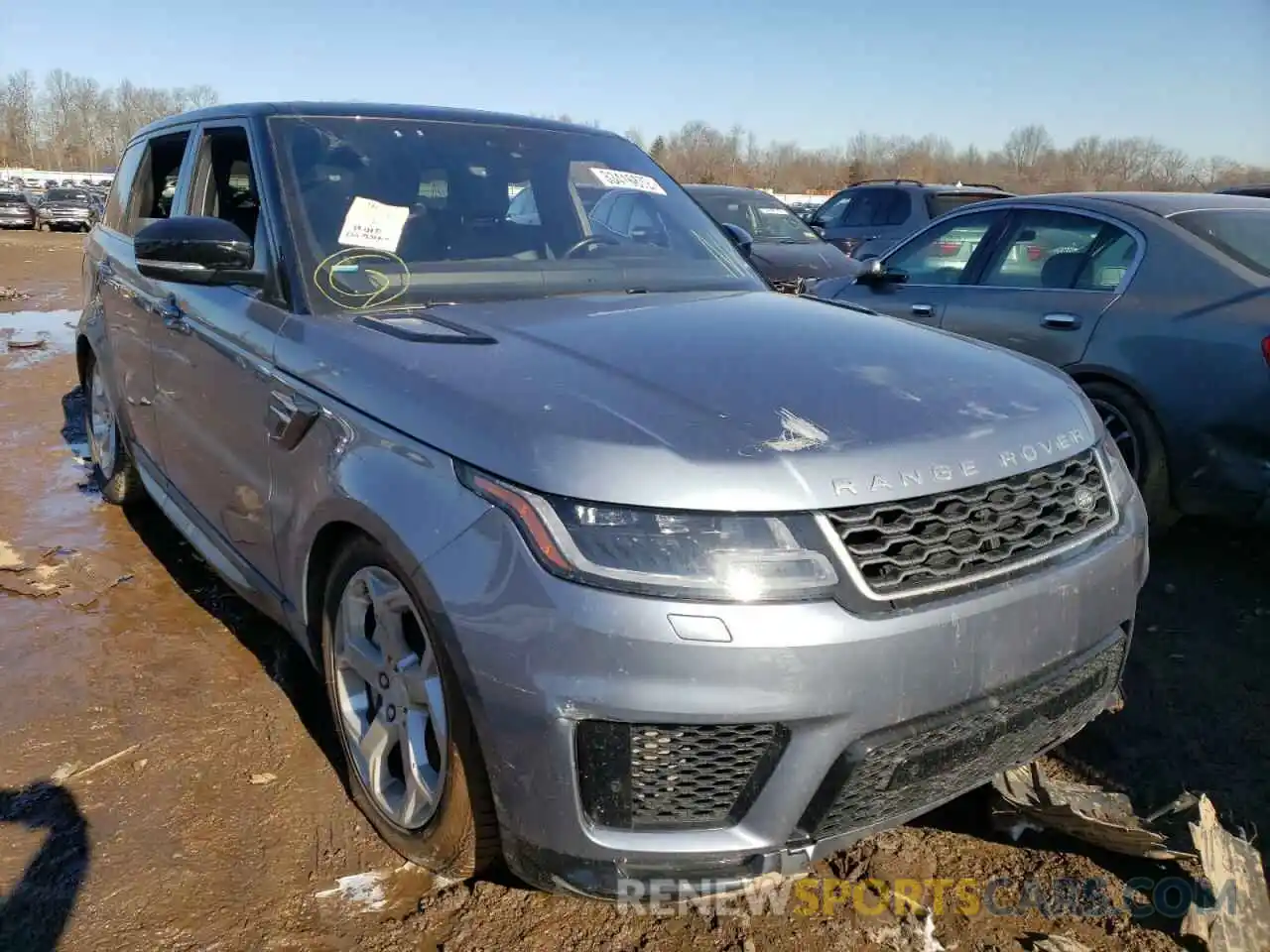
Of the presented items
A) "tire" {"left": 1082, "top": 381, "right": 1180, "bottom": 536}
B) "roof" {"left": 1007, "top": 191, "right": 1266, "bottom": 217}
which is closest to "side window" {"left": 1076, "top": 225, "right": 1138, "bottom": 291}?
"roof" {"left": 1007, "top": 191, "right": 1266, "bottom": 217}

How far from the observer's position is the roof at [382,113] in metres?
3.17

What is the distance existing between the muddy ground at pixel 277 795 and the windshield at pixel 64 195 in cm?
3340

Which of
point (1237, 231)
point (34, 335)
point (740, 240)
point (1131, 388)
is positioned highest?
point (1237, 231)

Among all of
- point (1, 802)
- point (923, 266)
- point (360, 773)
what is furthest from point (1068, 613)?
point (923, 266)

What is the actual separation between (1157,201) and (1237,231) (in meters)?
0.47

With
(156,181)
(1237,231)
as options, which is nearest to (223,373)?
(156,181)

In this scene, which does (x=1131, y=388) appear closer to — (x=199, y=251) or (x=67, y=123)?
(x=199, y=251)

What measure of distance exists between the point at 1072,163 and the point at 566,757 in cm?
7200

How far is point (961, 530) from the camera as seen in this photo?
76.5 inches

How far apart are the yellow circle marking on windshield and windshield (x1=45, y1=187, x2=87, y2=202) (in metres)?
35.2

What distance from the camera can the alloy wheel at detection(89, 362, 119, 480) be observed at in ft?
15.6

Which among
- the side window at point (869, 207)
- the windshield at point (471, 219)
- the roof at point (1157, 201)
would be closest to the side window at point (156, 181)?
the windshield at point (471, 219)

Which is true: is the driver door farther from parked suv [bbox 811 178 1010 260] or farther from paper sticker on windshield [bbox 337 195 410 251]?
parked suv [bbox 811 178 1010 260]

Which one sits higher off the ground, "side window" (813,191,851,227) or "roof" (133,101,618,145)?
"roof" (133,101,618,145)
